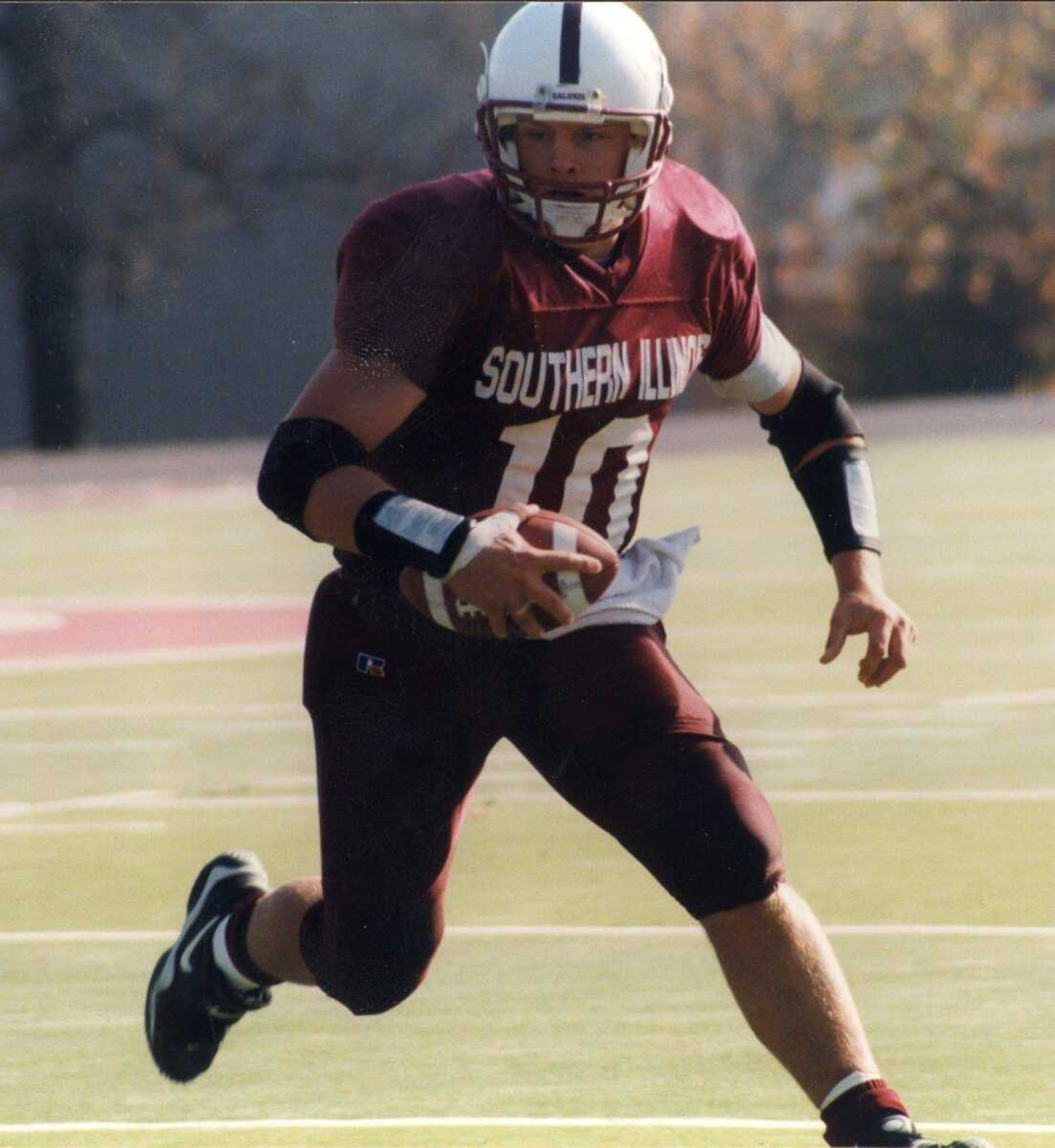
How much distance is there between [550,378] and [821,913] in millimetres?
2492

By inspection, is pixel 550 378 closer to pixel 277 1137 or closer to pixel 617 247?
pixel 617 247


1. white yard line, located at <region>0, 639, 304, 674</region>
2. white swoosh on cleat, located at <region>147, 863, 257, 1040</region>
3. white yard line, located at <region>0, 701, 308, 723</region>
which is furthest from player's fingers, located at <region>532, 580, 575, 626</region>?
white yard line, located at <region>0, 639, 304, 674</region>

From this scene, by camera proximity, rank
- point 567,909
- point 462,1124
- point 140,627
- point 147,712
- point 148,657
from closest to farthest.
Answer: point 462,1124 → point 567,909 → point 147,712 → point 148,657 → point 140,627

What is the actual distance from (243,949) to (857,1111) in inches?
61.7

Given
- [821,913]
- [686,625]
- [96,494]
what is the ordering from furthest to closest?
[96,494] < [686,625] < [821,913]

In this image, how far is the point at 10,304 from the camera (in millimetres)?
33500

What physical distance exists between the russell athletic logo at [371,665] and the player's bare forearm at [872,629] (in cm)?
78

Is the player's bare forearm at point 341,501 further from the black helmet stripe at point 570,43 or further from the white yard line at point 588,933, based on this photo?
the white yard line at point 588,933

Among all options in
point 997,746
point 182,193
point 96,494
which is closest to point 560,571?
point 997,746

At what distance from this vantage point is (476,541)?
4270 mm

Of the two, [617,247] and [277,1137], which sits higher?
[617,247]

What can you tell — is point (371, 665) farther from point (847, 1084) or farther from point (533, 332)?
point (847, 1084)

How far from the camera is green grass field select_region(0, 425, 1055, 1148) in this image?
5145 millimetres

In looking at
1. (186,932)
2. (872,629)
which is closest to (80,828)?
(186,932)
